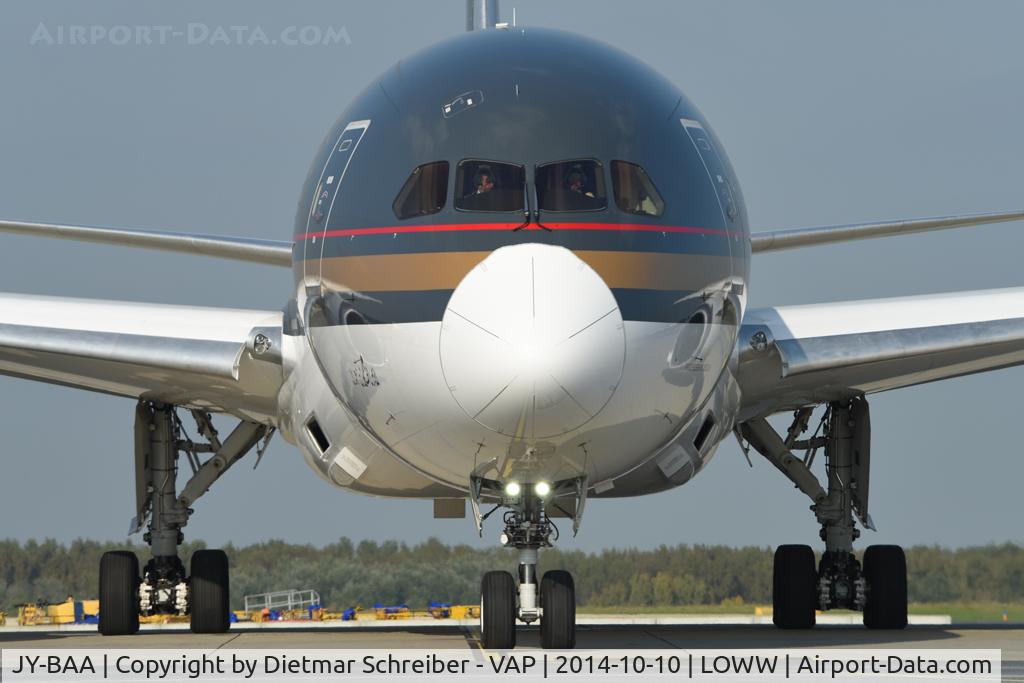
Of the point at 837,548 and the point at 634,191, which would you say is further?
the point at 837,548

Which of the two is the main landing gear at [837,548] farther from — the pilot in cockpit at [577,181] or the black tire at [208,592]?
→ the pilot in cockpit at [577,181]

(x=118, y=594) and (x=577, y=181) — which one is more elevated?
(x=577, y=181)

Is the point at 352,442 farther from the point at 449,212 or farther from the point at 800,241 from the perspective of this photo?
the point at 800,241

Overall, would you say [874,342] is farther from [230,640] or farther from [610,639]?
[230,640]

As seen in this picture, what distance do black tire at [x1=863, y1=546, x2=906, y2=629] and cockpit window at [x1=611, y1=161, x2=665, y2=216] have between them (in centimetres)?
745

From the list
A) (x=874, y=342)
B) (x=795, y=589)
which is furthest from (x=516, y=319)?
(x=795, y=589)

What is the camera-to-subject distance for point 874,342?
56.5 ft

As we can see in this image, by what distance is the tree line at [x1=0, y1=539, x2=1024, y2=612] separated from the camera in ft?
83.1

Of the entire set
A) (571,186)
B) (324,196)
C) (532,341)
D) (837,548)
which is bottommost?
(837,548)

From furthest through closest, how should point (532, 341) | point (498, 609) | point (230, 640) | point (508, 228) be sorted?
point (230, 640) < point (498, 609) < point (508, 228) < point (532, 341)

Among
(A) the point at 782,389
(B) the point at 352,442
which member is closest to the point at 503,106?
(B) the point at 352,442

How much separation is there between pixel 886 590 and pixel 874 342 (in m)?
3.19

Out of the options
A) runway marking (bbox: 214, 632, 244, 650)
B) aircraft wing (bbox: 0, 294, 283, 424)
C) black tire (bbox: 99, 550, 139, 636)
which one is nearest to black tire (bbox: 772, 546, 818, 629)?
runway marking (bbox: 214, 632, 244, 650)
